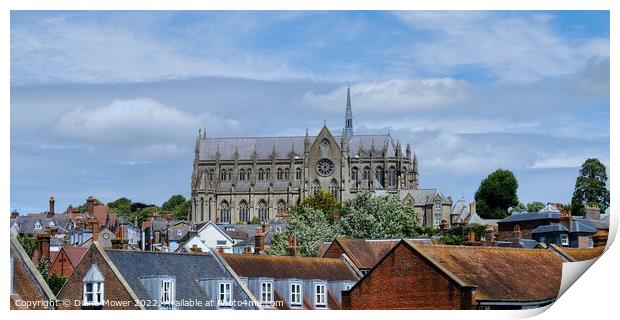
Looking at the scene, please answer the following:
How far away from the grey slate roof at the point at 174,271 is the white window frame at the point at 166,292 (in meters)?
0.17

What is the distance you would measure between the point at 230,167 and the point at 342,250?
357ft

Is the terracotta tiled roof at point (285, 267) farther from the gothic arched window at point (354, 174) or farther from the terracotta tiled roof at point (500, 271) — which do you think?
the gothic arched window at point (354, 174)

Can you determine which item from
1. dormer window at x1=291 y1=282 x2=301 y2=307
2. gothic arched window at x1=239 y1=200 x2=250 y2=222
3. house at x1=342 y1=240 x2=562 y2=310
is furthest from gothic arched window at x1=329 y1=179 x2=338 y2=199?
house at x1=342 y1=240 x2=562 y2=310

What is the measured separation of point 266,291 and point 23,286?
9547 millimetres

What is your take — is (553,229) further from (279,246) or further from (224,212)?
(224,212)

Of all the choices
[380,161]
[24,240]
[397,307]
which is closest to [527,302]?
[397,307]

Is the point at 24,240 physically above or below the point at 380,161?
below

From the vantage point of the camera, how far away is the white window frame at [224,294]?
31.4 m

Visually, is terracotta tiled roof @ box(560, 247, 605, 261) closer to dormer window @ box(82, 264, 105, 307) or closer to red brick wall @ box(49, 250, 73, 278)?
dormer window @ box(82, 264, 105, 307)

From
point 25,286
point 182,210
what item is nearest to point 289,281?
point 25,286

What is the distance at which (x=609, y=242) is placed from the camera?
106ft
